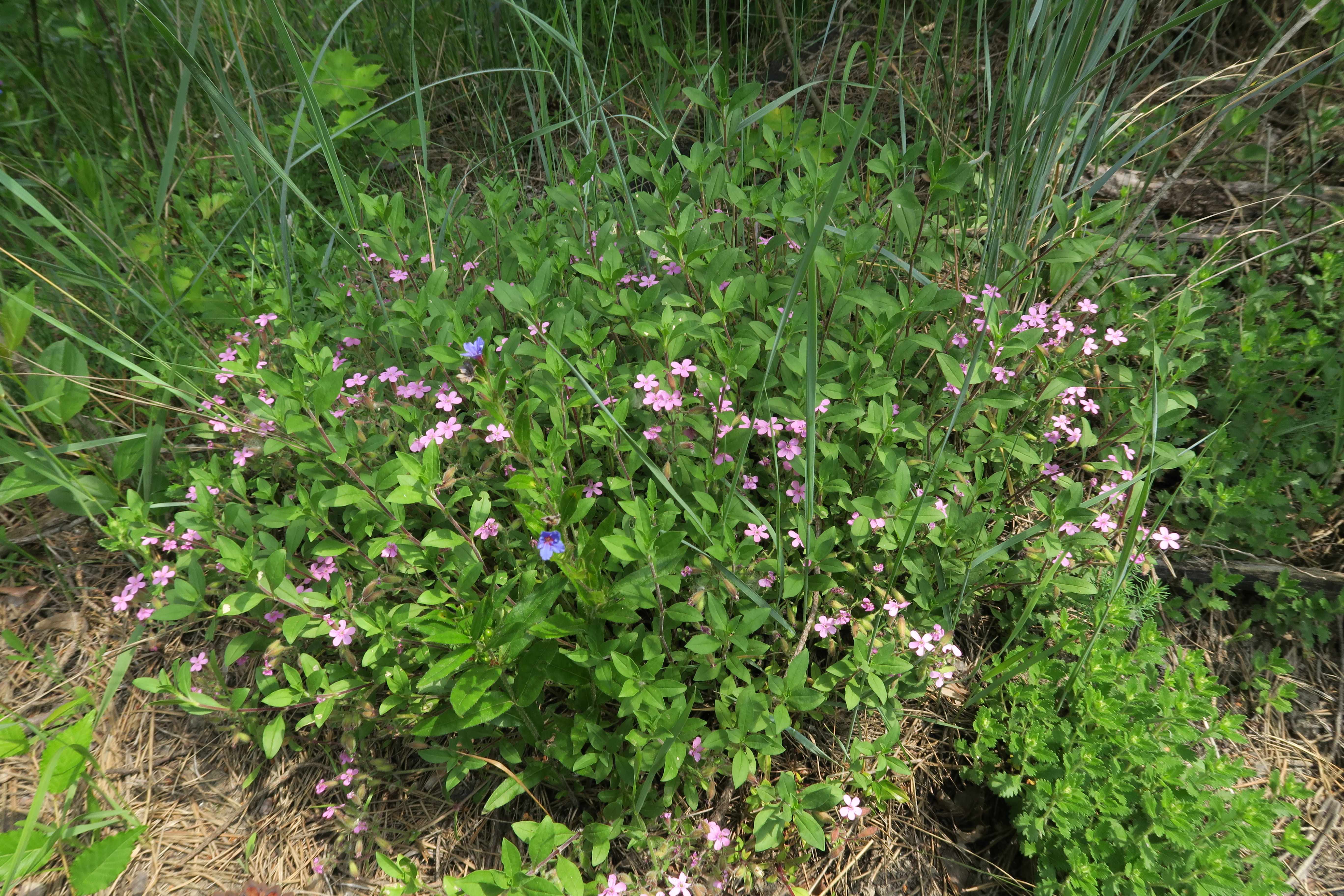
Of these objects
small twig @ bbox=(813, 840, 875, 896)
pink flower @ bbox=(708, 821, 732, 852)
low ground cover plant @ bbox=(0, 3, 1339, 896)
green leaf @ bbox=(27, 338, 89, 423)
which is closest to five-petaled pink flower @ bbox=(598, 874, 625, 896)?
low ground cover plant @ bbox=(0, 3, 1339, 896)

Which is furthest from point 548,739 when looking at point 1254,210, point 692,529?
point 1254,210

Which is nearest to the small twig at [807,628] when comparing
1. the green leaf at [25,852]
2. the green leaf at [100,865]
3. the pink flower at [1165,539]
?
the pink flower at [1165,539]

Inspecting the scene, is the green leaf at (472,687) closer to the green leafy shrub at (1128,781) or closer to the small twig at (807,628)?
the small twig at (807,628)

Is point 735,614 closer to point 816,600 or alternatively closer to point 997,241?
point 816,600

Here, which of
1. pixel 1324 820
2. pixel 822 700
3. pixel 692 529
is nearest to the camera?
pixel 822 700

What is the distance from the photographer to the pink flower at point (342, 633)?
1976mm

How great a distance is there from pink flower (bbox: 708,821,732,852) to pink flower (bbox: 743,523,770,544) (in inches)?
29.2

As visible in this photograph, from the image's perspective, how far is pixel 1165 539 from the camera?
7.26 feet

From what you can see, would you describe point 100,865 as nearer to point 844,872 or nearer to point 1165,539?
point 844,872

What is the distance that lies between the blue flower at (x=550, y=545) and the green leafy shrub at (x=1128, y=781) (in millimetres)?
1255

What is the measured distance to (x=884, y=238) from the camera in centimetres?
251

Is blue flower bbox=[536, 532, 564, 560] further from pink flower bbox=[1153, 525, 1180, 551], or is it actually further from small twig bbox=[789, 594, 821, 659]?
pink flower bbox=[1153, 525, 1180, 551]

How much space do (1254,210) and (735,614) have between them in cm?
272

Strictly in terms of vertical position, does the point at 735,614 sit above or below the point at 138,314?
below
